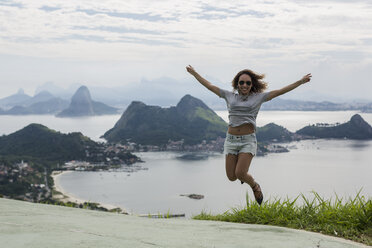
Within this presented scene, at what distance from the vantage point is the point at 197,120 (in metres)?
157

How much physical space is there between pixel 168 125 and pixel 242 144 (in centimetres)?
15341

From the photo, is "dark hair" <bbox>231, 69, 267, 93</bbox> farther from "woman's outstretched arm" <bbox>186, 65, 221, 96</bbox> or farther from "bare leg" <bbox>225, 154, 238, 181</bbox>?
"bare leg" <bbox>225, 154, 238, 181</bbox>

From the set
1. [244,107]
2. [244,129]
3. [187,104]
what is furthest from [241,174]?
[187,104]

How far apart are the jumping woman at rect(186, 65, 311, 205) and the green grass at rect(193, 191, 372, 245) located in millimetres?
228

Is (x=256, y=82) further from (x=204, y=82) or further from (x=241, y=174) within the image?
(x=241, y=174)

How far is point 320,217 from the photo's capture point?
144 inches

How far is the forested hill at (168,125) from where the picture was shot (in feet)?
458

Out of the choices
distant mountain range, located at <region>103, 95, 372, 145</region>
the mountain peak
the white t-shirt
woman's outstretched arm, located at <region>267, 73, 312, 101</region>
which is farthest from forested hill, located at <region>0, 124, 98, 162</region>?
woman's outstretched arm, located at <region>267, 73, 312, 101</region>

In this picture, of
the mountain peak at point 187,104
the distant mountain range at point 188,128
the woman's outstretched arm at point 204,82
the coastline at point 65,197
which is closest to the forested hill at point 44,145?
the coastline at point 65,197

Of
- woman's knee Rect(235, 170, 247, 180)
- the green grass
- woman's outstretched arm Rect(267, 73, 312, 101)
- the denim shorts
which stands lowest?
the green grass

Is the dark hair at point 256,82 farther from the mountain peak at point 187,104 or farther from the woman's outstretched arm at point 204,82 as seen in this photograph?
the mountain peak at point 187,104

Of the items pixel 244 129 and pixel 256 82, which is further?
pixel 256 82

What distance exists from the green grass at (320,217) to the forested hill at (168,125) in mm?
128745

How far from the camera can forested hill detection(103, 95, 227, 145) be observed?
458ft
